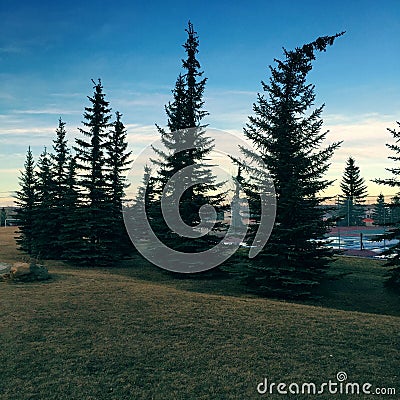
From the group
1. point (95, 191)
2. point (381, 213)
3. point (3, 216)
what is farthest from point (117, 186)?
point (3, 216)

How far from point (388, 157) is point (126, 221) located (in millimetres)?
14211

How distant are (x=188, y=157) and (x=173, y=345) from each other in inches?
427

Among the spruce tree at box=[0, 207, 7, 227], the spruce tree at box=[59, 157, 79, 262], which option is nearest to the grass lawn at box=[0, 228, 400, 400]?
the spruce tree at box=[59, 157, 79, 262]

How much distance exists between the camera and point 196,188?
55.1ft

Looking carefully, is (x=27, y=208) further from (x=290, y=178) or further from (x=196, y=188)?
(x=290, y=178)

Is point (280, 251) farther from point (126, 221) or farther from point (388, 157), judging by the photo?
point (126, 221)

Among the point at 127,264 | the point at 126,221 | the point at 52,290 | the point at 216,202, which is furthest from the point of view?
the point at 126,221

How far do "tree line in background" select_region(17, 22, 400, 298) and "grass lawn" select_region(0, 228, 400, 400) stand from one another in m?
2.59

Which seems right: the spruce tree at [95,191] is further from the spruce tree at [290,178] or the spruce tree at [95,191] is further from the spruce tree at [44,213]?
the spruce tree at [290,178]

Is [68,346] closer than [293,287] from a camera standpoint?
Yes

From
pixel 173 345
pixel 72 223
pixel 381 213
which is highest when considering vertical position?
pixel 381 213

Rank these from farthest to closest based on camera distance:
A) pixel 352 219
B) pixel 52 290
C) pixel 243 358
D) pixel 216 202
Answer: pixel 352 219 → pixel 216 202 → pixel 52 290 → pixel 243 358

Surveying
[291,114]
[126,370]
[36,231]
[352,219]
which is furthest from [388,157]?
[352,219]

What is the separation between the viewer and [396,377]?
5.88 m
